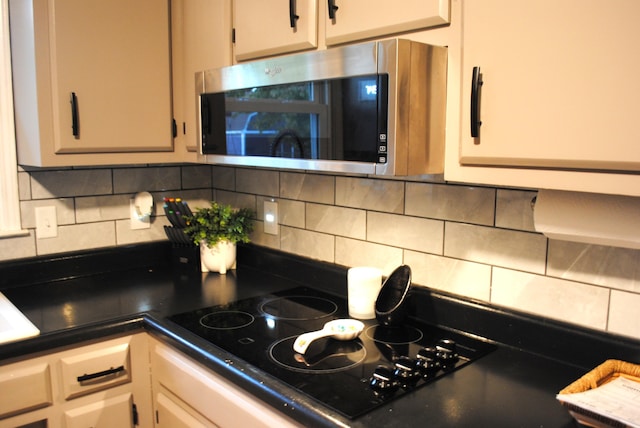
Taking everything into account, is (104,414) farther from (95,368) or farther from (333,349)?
(333,349)

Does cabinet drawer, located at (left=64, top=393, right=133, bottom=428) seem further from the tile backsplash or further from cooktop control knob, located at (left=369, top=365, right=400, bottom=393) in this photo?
cooktop control knob, located at (left=369, top=365, right=400, bottom=393)

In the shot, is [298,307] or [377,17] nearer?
[377,17]

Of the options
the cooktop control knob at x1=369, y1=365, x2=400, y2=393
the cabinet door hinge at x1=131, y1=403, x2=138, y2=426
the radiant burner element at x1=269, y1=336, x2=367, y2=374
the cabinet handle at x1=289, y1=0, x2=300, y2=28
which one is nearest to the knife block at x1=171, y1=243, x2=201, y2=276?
the cabinet door hinge at x1=131, y1=403, x2=138, y2=426

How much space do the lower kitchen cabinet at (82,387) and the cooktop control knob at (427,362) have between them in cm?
86

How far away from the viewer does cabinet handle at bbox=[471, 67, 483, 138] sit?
1.11 metres

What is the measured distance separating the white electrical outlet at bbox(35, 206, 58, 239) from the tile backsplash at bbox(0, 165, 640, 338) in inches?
0.7

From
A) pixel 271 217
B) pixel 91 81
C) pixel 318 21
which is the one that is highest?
pixel 318 21

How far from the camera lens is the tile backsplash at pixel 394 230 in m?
1.32

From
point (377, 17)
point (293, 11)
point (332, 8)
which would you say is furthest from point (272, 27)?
point (377, 17)

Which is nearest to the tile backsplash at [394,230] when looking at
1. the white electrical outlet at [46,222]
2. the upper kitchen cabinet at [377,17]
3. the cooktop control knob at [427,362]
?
the white electrical outlet at [46,222]

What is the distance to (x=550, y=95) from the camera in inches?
40.0

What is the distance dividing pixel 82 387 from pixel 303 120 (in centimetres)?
100

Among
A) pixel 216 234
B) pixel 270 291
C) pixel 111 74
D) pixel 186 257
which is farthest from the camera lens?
pixel 186 257

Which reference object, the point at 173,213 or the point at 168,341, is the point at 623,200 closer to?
the point at 168,341
